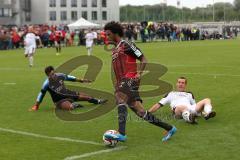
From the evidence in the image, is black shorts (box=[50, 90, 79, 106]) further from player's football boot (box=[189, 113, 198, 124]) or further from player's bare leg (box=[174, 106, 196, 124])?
player's football boot (box=[189, 113, 198, 124])

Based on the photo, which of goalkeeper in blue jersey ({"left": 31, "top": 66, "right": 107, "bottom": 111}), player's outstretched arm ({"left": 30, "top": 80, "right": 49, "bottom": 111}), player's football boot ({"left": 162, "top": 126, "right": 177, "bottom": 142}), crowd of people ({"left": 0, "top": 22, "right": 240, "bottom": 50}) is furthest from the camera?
crowd of people ({"left": 0, "top": 22, "right": 240, "bottom": 50})

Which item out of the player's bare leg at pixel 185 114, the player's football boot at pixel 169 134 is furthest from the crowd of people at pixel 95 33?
the player's football boot at pixel 169 134

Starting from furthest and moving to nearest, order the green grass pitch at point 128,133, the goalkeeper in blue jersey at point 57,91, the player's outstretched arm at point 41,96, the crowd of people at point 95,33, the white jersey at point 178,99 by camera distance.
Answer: the crowd of people at point 95,33, the player's outstretched arm at point 41,96, the goalkeeper in blue jersey at point 57,91, the white jersey at point 178,99, the green grass pitch at point 128,133

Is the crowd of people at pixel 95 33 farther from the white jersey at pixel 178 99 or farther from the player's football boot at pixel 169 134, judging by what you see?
the player's football boot at pixel 169 134

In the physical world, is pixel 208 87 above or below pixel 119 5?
below

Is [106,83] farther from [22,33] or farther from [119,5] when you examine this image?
[119,5]

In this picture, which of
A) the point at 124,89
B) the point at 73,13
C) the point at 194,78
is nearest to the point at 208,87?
the point at 194,78

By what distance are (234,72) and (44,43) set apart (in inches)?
1207

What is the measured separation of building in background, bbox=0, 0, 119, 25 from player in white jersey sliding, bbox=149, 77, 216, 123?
307 ft

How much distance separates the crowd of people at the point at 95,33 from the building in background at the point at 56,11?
153 feet

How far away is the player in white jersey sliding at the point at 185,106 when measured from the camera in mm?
10420

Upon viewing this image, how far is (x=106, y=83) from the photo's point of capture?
18375 mm

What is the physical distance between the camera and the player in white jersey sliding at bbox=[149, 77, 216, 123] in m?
10.4

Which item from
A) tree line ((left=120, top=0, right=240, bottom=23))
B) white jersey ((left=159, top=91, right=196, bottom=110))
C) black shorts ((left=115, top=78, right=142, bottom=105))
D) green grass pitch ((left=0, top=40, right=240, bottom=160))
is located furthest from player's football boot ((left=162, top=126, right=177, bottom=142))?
tree line ((left=120, top=0, right=240, bottom=23))
